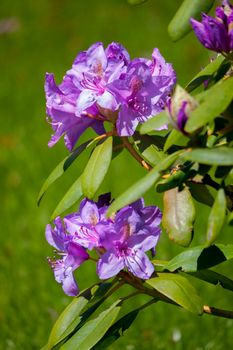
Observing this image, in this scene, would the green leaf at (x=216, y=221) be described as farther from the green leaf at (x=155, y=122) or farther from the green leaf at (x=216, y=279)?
the green leaf at (x=216, y=279)

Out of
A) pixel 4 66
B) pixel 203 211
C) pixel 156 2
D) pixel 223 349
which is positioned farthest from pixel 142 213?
pixel 156 2

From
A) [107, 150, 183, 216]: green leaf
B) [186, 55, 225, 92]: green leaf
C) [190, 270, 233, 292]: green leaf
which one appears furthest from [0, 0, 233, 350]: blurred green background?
[107, 150, 183, 216]: green leaf

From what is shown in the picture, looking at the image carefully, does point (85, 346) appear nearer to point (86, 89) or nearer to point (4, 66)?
point (86, 89)

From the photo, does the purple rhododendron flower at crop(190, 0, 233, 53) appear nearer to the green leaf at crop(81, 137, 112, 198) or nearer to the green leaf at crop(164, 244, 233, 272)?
the green leaf at crop(81, 137, 112, 198)

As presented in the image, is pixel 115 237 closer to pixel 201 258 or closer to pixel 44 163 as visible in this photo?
pixel 201 258

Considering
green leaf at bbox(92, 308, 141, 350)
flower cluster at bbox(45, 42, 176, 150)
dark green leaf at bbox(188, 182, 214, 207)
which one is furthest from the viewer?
green leaf at bbox(92, 308, 141, 350)

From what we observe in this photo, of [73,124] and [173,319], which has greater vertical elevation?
[73,124]

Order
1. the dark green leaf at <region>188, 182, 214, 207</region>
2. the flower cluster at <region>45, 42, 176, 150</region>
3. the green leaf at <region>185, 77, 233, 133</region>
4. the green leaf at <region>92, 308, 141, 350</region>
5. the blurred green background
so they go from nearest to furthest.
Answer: the green leaf at <region>185, 77, 233, 133</region> < the flower cluster at <region>45, 42, 176, 150</region> < the dark green leaf at <region>188, 182, 214, 207</region> < the green leaf at <region>92, 308, 141, 350</region> < the blurred green background
